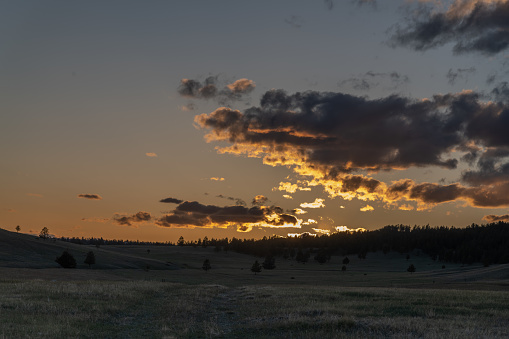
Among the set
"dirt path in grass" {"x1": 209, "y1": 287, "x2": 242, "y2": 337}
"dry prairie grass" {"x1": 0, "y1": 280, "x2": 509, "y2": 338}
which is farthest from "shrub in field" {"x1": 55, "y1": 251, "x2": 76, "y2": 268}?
"dirt path in grass" {"x1": 209, "y1": 287, "x2": 242, "y2": 337}

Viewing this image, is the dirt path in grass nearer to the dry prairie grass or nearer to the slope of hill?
the dry prairie grass

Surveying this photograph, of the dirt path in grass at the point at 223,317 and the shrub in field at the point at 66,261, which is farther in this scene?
the shrub in field at the point at 66,261

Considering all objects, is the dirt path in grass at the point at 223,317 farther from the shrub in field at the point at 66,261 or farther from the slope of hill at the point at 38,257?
the slope of hill at the point at 38,257

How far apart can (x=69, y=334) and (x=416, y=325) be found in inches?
708

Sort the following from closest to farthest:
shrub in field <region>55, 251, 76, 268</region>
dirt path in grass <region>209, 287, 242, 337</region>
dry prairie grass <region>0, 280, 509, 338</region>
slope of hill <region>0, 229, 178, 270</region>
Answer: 1. dry prairie grass <region>0, 280, 509, 338</region>
2. dirt path in grass <region>209, 287, 242, 337</region>
3. slope of hill <region>0, 229, 178, 270</region>
4. shrub in field <region>55, 251, 76, 268</region>

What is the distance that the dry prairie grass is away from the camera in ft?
70.6

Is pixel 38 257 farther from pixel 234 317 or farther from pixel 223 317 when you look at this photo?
pixel 234 317

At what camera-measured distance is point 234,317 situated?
29.5m

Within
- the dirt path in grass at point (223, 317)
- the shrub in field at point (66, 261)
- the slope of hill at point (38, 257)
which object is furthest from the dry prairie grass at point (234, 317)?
the slope of hill at point (38, 257)

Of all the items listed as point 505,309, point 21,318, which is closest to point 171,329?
point 21,318

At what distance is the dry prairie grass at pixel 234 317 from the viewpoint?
2152 centimetres

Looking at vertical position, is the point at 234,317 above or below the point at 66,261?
above

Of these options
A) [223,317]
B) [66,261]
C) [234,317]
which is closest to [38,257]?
[66,261]

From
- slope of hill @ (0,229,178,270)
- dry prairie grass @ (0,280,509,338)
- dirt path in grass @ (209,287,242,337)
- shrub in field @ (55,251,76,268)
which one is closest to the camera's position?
dry prairie grass @ (0,280,509,338)
